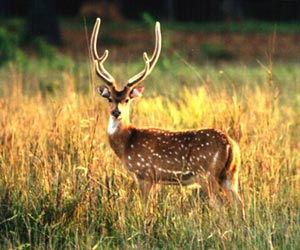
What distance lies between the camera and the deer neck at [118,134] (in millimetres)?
8539

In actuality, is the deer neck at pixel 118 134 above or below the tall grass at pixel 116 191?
above

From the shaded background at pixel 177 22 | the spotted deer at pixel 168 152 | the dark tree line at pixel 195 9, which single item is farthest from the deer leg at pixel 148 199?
the dark tree line at pixel 195 9

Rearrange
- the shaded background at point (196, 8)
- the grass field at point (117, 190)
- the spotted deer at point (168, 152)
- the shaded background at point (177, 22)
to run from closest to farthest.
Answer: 1. the grass field at point (117, 190)
2. the spotted deer at point (168, 152)
3. the shaded background at point (177, 22)
4. the shaded background at point (196, 8)

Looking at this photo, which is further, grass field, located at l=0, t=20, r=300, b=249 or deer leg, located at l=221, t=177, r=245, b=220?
deer leg, located at l=221, t=177, r=245, b=220

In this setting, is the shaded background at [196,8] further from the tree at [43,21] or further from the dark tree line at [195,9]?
the tree at [43,21]

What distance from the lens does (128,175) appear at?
8484 mm

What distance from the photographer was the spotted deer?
801cm

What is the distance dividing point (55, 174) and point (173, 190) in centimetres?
97

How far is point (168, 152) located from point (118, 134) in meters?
0.52

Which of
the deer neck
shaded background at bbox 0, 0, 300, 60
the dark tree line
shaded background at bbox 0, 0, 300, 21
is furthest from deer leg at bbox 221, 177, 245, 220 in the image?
shaded background at bbox 0, 0, 300, 21

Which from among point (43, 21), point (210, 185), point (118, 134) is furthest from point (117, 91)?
point (43, 21)

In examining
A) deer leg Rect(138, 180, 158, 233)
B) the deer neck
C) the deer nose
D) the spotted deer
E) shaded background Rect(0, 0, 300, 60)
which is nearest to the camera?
deer leg Rect(138, 180, 158, 233)

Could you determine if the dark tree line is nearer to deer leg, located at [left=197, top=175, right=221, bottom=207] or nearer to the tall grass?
the tall grass

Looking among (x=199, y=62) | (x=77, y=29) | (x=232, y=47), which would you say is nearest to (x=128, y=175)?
(x=199, y=62)
